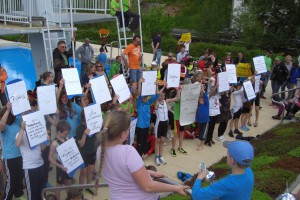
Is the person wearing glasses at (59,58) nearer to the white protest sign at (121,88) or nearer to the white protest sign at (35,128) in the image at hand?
the white protest sign at (121,88)

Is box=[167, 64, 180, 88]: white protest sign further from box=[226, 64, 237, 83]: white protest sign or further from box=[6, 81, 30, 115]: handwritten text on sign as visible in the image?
box=[6, 81, 30, 115]: handwritten text on sign

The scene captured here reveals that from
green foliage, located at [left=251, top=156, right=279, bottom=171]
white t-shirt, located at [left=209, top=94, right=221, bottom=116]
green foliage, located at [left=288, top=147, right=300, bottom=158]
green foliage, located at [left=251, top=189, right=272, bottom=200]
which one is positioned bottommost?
green foliage, located at [left=251, top=156, right=279, bottom=171]

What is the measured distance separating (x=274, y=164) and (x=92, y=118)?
3675 millimetres

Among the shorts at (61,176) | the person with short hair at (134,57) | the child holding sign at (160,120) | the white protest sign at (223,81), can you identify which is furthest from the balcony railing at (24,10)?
the shorts at (61,176)

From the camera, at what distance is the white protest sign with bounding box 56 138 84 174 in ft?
18.7

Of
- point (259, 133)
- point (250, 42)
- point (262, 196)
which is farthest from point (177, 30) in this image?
point (262, 196)

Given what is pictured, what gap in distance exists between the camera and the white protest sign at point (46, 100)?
20.9ft

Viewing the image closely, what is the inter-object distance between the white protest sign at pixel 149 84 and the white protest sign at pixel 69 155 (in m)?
2.45

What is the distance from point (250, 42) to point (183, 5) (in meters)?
27.3

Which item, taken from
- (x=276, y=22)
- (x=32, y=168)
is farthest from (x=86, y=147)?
(x=276, y=22)

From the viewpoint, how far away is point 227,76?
9.69 metres

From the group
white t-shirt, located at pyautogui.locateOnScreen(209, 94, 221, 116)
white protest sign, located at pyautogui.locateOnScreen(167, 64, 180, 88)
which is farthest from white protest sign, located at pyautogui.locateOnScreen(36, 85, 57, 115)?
white t-shirt, located at pyautogui.locateOnScreen(209, 94, 221, 116)

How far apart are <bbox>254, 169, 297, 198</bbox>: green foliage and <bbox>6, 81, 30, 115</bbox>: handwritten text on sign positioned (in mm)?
3938

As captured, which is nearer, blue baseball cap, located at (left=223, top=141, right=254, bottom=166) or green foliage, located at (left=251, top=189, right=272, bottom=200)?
blue baseball cap, located at (left=223, top=141, right=254, bottom=166)
